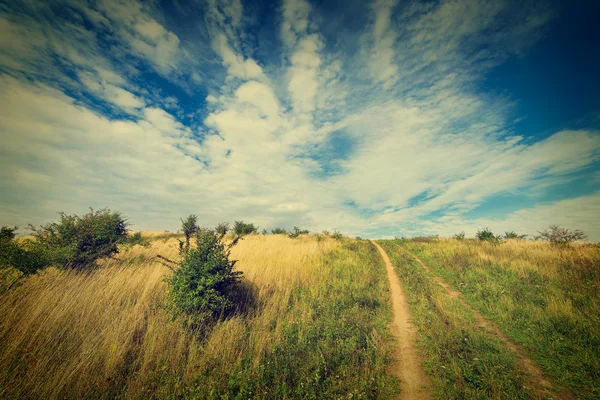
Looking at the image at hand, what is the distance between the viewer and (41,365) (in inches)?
147

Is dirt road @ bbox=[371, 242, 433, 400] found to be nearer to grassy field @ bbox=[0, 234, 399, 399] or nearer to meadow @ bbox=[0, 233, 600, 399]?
meadow @ bbox=[0, 233, 600, 399]

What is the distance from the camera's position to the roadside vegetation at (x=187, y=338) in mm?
3818

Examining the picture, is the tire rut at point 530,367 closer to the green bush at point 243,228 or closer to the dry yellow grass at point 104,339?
the dry yellow grass at point 104,339

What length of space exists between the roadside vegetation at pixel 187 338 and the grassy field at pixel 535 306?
2.00 m

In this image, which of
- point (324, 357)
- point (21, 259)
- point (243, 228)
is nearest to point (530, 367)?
point (324, 357)

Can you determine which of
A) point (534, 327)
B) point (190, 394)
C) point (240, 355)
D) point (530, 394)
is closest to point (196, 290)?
point (240, 355)

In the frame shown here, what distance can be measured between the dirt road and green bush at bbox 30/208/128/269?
11588mm

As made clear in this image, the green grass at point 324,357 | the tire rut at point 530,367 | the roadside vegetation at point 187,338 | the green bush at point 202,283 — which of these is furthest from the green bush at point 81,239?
the tire rut at point 530,367

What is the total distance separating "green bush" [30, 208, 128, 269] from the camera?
8.59 metres

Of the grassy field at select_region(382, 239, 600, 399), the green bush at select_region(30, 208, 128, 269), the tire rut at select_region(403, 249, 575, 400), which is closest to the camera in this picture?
the tire rut at select_region(403, 249, 575, 400)

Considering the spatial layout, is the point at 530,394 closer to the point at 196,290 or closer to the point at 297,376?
the point at 297,376

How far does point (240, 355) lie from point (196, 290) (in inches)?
86.7

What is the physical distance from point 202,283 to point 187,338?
1.35 metres

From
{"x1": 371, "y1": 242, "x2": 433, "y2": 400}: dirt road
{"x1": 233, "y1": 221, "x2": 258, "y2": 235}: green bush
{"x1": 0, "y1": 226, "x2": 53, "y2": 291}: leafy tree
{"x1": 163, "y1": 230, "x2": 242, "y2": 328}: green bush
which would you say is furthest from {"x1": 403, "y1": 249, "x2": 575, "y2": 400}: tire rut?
{"x1": 233, "y1": 221, "x2": 258, "y2": 235}: green bush
